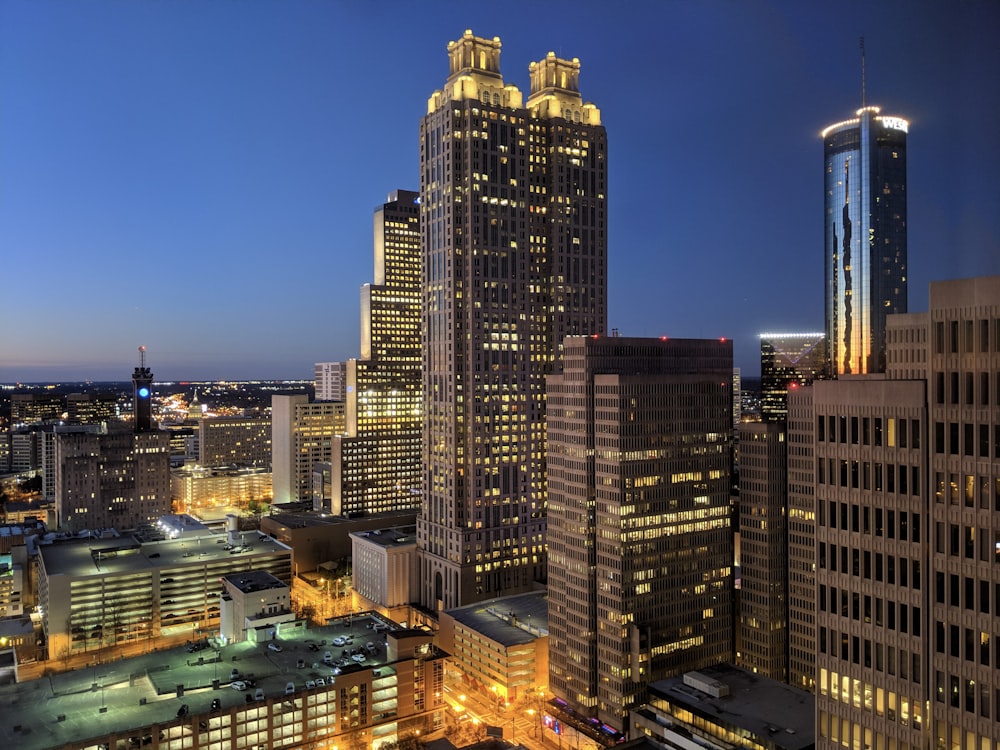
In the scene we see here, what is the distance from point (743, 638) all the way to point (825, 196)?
4780 centimetres

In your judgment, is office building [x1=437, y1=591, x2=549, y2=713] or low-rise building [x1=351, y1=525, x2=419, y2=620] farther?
low-rise building [x1=351, y1=525, x2=419, y2=620]

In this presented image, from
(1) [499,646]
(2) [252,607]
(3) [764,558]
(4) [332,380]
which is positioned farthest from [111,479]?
(3) [764,558]

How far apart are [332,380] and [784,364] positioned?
8848 cm

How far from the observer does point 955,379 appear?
21297 mm

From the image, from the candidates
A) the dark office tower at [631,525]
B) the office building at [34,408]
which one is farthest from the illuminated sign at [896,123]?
the office building at [34,408]

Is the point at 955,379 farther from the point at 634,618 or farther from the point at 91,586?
the point at 91,586

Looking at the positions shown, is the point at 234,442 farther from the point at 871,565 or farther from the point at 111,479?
the point at 871,565

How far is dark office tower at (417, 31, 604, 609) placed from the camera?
66.8 meters

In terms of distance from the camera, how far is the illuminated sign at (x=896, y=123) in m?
25.5

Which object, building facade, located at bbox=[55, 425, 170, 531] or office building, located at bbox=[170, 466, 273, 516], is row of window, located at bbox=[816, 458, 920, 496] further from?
office building, located at bbox=[170, 466, 273, 516]

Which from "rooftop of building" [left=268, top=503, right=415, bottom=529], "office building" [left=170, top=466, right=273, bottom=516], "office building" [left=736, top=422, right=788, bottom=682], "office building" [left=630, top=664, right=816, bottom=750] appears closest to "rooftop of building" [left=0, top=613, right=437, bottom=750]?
"office building" [left=630, top=664, right=816, bottom=750]

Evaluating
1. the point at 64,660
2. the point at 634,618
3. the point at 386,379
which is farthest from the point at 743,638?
the point at 386,379

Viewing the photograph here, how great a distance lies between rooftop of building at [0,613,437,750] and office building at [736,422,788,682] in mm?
24258

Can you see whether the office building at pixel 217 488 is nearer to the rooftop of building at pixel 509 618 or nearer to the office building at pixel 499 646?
the rooftop of building at pixel 509 618
